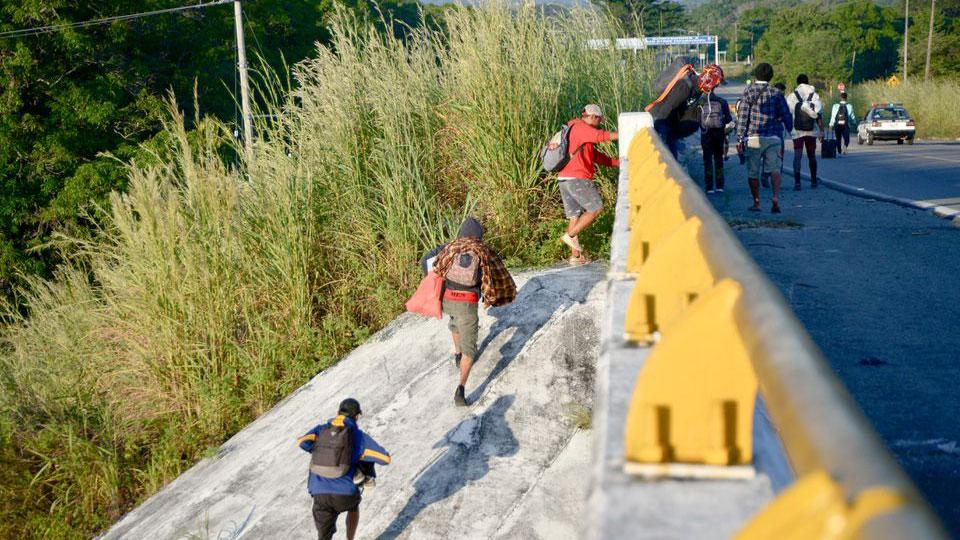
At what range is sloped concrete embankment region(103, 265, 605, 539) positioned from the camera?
5.86m

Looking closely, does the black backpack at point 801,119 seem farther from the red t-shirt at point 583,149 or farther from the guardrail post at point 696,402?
the guardrail post at point 696,402

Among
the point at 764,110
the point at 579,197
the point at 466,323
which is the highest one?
the point at 764,110

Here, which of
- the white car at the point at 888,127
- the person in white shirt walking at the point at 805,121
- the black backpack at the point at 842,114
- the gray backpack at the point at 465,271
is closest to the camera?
the gray backpack at the point at 465,271

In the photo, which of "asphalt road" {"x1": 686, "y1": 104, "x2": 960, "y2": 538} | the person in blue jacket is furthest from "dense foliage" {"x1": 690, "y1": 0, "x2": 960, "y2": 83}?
the person in blue jacket

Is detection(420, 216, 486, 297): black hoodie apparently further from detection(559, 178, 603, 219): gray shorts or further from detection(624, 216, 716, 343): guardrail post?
detection(624, 216, 716, 343): guardrail post

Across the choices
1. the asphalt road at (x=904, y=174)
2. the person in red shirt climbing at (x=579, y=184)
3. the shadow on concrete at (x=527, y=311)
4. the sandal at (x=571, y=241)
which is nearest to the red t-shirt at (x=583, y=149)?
the person in red shirt climbing at (x=579, y=184)

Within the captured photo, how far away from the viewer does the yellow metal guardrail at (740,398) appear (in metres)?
1.05

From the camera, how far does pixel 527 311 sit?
304 inches

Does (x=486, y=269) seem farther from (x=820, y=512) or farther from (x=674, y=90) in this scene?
(x=820, y=512)

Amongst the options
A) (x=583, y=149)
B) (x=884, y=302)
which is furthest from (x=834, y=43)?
(x=884, y=302)

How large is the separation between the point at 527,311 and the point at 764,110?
518 centimetres

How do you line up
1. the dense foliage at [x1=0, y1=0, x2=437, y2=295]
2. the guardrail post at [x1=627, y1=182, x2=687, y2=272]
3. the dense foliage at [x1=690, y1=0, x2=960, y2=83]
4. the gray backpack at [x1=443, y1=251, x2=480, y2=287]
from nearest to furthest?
the guardrail post at [x1=627, y1=182, x2=687, y2=272] < the gray backpack at [x1=443, y1=251, x2=480, y2=287] < the dense foliage at [x1=0, y1=0, x2=437, y2=295] < the dense foliage at [x1=690, y1=0, x2=960, y2=83]

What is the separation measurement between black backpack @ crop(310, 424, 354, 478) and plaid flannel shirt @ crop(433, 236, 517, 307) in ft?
5.55

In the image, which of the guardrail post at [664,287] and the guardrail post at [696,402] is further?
the guardrail post at [664,287]
